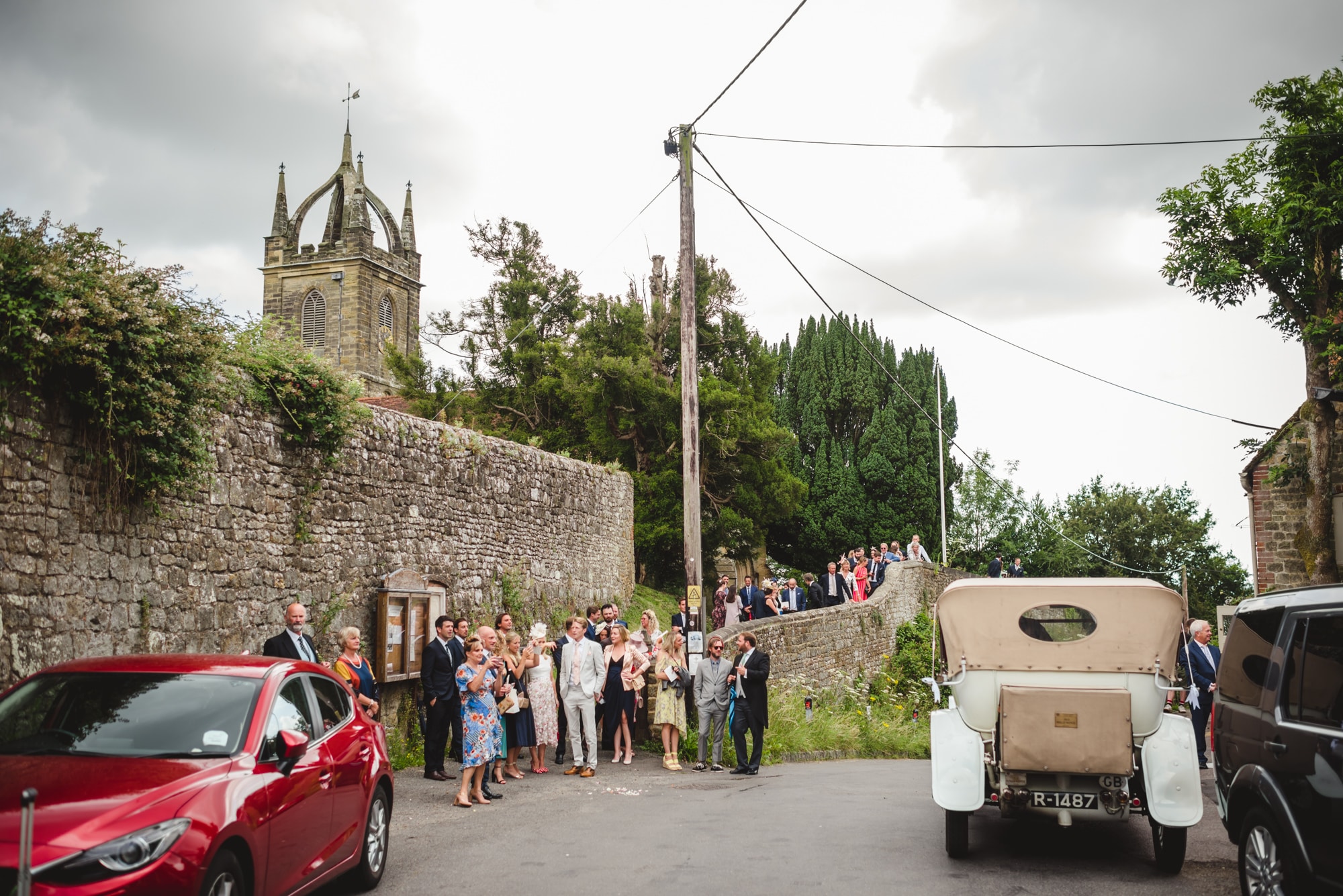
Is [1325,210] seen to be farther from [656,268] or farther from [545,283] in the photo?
[545,283]

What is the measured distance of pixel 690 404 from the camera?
15359 mm

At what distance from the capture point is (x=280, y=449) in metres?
11.7

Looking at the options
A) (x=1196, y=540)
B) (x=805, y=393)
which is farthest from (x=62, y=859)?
(x=1196, y=540)

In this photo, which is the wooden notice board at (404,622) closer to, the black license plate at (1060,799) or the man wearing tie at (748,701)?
the man wearing tie at (748,701)

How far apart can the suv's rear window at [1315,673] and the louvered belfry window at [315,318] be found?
59.6m

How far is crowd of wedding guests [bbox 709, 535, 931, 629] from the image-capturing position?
830 inches

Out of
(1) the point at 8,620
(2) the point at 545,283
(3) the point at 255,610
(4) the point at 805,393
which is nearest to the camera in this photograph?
(1) the point at 8,620

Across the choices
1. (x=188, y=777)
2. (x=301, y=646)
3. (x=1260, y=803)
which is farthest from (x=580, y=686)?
(x=1260, y=803)

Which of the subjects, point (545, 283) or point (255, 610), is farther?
point (545, 283)

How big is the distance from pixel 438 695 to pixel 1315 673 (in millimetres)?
8740

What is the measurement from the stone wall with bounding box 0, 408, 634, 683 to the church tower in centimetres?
4161

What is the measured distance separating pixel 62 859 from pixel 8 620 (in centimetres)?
442

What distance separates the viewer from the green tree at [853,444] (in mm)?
41625

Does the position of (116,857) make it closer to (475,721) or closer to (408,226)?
(475,721)
